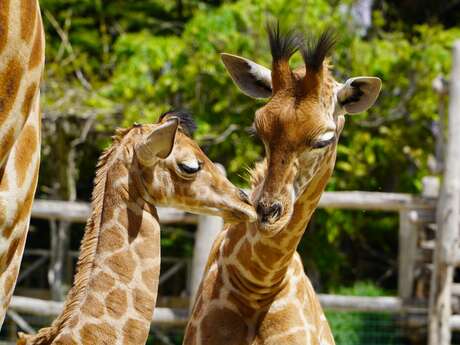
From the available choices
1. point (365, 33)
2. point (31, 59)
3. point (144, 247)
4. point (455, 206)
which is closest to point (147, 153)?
point (144, 247)

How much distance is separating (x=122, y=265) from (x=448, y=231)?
4207 millimetres

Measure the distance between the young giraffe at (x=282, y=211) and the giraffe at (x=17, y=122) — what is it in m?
1.54

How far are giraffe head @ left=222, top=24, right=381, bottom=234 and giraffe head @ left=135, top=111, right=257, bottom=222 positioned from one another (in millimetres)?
105

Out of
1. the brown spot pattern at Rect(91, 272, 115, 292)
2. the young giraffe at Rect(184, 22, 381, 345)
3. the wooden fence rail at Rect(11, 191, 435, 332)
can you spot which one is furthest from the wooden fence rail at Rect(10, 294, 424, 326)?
the brown spot pattern at Rect(91, 272, 115, 292)

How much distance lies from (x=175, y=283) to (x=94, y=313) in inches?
246

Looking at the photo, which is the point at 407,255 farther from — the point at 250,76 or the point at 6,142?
the point at 6,142

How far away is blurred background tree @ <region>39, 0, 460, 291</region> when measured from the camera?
8.80m

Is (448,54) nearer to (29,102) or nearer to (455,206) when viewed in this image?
(455,206)

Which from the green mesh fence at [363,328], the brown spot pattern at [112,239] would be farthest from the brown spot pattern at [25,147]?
the green mesh fence at [363,328]

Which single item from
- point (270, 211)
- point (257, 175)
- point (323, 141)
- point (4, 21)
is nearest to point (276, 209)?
point (270, 211)

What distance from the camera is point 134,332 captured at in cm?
331

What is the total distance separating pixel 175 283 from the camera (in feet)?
31.2

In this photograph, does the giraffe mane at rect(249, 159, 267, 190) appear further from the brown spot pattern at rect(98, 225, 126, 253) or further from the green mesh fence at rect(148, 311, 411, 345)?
the green mesh fence at rect(148, 311, 411, 345)

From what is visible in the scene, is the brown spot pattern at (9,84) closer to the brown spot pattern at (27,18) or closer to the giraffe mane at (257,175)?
the brown spot pattern at (27,18)
